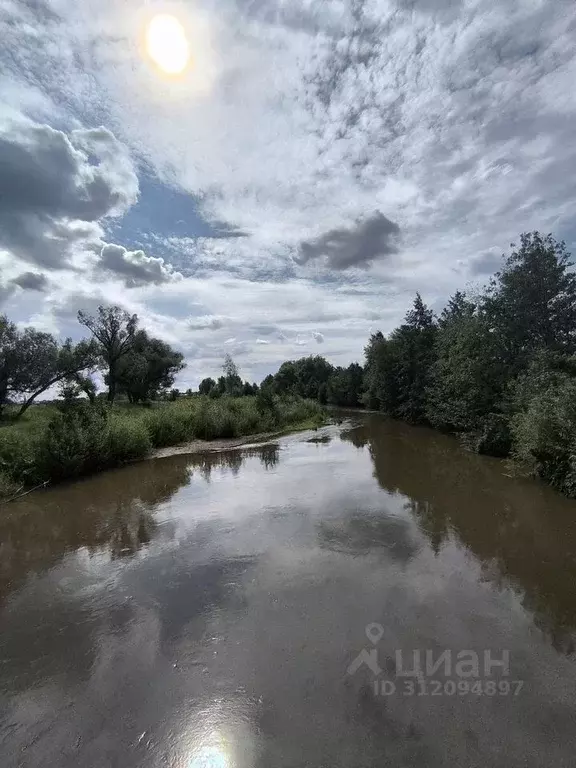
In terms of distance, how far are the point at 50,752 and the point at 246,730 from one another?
1735 mm

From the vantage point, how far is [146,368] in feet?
159

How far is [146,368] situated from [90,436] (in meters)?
34.1

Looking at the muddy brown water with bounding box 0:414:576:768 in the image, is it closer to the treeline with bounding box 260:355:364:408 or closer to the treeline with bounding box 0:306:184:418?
the treeline with bounding box 0:306:184:418

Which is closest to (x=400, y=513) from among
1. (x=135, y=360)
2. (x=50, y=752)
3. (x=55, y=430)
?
(x=50, y=752)

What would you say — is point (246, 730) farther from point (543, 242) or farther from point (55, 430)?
point (543, 242)

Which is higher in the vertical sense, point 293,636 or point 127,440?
point 127,440

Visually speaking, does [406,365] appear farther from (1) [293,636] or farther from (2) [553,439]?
(1) [293,636]

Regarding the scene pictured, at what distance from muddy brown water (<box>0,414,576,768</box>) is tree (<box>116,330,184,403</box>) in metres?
36.6

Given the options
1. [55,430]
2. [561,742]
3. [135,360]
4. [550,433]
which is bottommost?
[561,742]

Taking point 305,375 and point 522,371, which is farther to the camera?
point 305,375

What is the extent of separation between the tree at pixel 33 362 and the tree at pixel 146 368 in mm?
6228

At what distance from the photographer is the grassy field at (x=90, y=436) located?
14.0m

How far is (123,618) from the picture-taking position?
19.5ft

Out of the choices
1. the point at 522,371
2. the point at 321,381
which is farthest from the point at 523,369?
the point at 321,381
